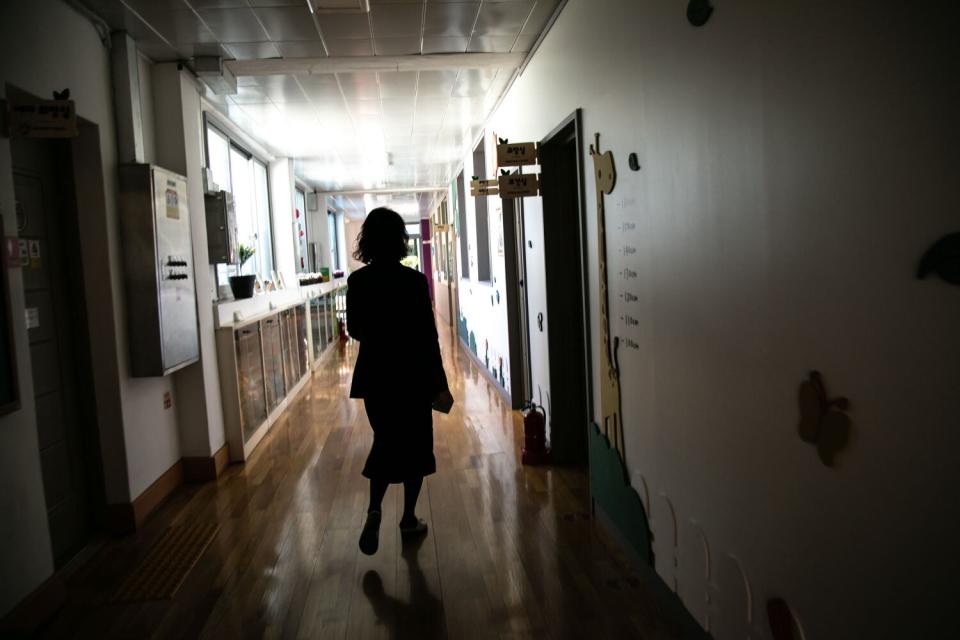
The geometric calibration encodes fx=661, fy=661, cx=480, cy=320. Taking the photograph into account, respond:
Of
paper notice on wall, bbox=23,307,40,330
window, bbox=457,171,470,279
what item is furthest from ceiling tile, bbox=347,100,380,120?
paper notice on wall, bbox=23,307,40,330

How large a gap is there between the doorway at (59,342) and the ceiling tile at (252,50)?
1.12 m

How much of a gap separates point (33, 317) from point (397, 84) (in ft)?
10.5

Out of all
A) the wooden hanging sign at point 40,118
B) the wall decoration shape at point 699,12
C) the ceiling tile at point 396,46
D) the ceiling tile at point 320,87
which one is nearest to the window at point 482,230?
the ceiling tile at point 320,87

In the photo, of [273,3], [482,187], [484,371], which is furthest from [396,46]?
[484,371]

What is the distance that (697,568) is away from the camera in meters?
2.23

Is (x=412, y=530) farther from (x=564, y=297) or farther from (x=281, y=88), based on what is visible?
(x=281, y=88)

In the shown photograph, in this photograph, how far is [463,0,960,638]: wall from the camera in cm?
116

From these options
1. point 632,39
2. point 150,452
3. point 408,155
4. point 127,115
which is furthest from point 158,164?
point 408,155

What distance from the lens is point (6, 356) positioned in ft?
8.20

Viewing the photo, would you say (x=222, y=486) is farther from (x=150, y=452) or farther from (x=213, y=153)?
(x=213, y=153)

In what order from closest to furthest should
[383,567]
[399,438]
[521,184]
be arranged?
[383,567] < [399,438] < [521,184]

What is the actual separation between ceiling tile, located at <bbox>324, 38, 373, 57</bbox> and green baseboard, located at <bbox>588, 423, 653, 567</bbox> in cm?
281

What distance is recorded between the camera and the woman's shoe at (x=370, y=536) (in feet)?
9.98

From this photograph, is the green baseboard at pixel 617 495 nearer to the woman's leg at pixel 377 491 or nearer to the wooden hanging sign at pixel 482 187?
the woman's leg at pixel 377 491
